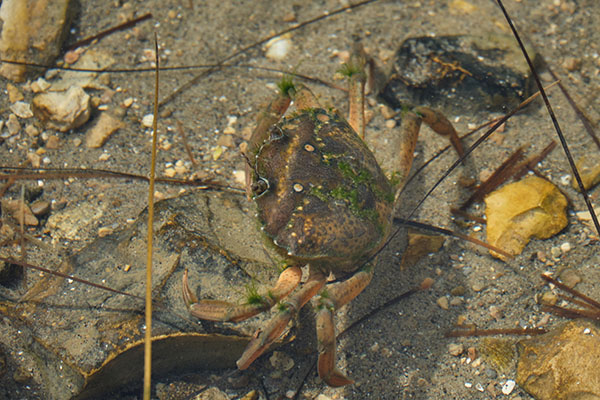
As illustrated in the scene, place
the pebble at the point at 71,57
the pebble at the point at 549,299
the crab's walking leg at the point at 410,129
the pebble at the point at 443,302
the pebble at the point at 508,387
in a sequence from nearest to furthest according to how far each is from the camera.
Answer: the pebble at the point at 508,387, the pebble at the point at 549,299, the pebble at the point at 443,302, the crab's walking leg at the point at 410,129, the pebble at the point at 71,57

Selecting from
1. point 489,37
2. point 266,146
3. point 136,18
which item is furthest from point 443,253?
point 136,18

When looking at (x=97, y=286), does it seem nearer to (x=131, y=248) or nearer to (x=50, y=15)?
(x=131, y=248)

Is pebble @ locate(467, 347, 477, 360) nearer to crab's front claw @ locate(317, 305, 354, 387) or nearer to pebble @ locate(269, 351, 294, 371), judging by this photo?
crab's front claw @ locate(317, 305, 354, 387)

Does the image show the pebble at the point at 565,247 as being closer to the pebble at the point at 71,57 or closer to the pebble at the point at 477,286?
the pebble at the point at 477,286

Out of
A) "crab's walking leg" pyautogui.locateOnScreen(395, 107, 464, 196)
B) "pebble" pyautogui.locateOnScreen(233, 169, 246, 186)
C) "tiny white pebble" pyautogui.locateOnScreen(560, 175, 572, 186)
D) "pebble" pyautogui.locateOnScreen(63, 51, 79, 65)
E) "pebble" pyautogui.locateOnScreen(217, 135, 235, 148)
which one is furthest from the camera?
"pebble" pyautogui.locateOnScreen(63, 51, 79, 65)

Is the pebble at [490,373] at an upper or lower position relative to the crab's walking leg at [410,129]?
lower

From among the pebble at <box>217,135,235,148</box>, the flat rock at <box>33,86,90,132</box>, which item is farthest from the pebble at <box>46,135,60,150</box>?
the pebble at <box>217,135,235,148</box>

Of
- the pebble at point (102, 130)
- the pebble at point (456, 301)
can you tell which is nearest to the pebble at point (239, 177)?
the pebble at point (102, 130)

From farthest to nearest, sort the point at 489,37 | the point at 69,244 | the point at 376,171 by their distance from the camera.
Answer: the point at 489,37 < the point at 69,244 < the point at 376,171

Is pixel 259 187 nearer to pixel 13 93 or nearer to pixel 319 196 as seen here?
pixel 319 196
